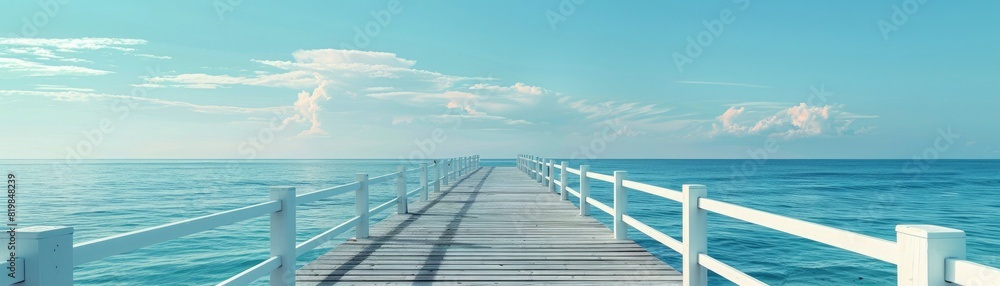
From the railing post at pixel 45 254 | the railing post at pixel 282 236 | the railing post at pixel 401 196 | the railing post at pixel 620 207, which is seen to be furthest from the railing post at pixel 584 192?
the railing post at pixel 45 254

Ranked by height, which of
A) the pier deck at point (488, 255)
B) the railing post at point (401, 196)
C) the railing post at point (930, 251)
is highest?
the railing post at point (930, 251)

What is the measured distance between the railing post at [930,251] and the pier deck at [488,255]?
313 cm

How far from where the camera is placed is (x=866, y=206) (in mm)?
35656

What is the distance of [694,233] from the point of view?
4859 millimetres

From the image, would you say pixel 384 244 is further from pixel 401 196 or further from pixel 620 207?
pixel 401 196

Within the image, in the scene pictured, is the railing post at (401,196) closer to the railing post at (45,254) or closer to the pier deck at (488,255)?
the pier deck at (488,255)

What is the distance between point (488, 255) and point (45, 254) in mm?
4905

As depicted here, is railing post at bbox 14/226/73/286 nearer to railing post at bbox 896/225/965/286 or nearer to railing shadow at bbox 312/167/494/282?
railing shadow at bbox 312/167/494/282

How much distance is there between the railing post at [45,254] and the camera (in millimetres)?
2271

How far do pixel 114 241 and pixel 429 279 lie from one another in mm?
3167

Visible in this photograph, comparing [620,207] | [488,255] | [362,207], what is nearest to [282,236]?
[488,255]

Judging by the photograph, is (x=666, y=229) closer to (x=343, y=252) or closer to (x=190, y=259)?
(x=190, y=259)

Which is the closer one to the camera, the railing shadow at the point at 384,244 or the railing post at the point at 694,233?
the railing post at the point at 694,233

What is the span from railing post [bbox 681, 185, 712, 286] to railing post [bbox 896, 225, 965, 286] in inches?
88.3
